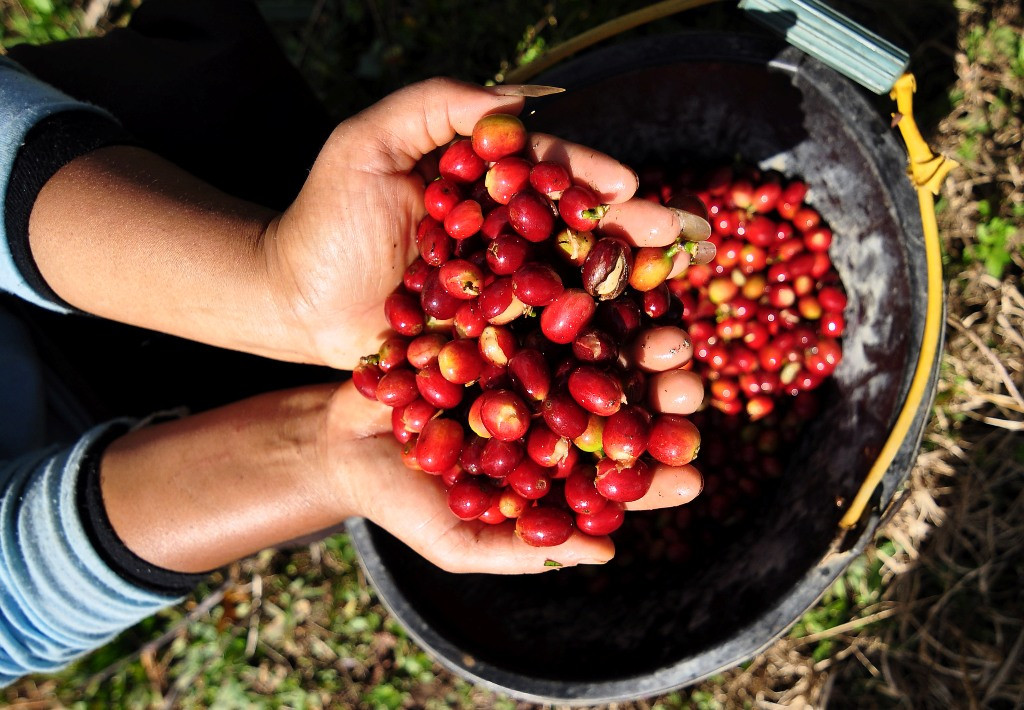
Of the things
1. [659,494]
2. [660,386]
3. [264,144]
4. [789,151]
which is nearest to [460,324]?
[660,386]

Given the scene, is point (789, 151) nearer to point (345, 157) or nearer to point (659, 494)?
point (659, 494)

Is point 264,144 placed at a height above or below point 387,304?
above

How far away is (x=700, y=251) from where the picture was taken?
280cm

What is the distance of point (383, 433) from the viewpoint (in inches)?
113

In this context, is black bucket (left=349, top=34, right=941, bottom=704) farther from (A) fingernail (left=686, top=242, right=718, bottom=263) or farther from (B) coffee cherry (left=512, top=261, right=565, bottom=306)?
(B) coffee cherry (left=512, top=261, right=565, bottom=306)

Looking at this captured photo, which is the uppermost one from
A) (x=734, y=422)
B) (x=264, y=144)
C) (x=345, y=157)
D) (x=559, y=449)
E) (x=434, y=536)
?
(x=345, y=157)

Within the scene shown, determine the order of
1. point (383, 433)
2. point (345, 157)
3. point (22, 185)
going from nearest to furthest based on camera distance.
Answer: point (345, 157)
point (22, 185)
point (383, 433)

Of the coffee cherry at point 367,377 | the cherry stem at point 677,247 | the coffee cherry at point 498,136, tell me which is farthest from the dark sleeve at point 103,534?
the cherry stem at point 677,247

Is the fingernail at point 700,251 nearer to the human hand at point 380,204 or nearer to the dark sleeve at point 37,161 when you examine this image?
the human hand at point 380,204

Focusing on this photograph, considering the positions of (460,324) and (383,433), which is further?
(383,433)

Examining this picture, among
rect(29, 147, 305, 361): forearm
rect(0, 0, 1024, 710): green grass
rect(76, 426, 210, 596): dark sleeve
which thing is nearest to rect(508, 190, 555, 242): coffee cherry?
rect(29, 147, 305, 361): forearm

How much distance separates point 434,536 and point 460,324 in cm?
74

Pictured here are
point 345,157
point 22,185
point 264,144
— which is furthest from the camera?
point 264,144

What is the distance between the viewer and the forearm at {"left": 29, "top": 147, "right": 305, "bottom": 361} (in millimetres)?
2646
